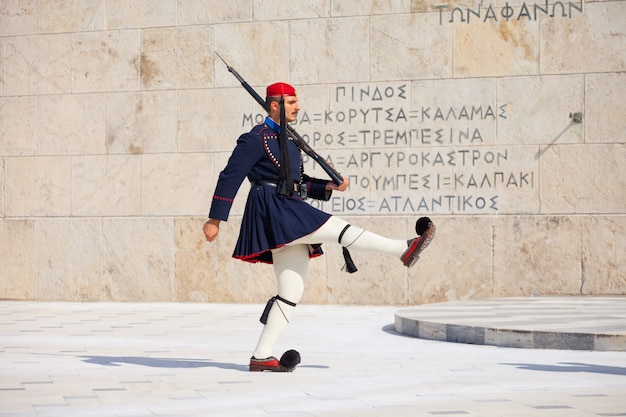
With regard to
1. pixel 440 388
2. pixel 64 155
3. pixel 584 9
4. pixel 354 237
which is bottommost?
pixel 440 388

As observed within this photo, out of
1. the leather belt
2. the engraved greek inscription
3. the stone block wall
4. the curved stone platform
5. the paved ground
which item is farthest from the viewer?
the engraved greek inscription

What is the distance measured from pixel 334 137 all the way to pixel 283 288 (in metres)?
6.33

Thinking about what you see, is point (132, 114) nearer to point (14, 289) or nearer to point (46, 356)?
point (14, 289)

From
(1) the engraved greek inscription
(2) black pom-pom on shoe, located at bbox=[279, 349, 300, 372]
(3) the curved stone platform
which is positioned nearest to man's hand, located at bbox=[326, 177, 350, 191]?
(2) black pom-pom on shoe, located at bbox=[279, 349, 300, 372]

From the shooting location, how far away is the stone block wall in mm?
13352

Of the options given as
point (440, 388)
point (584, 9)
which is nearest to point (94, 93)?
point (584, 9)

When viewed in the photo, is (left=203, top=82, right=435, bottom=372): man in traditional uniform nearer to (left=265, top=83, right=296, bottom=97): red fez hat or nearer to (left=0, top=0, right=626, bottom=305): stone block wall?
(left=265, top=83, right=296, bottom=97): red fez hat

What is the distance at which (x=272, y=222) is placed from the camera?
25.5ft

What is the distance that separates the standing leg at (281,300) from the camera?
25.9 ft

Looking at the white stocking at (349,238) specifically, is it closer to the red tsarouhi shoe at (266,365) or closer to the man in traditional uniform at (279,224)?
the man in traditional uniform at (279,224)

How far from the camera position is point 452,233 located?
1353 cm

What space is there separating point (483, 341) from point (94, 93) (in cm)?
709

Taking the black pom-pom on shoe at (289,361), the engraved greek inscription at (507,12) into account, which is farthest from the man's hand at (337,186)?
the engraved greek inscription at (507,12)

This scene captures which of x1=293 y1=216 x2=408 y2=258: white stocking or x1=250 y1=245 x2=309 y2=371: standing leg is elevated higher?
x1=293 y1=216 x2=408 y2=258: white stocking
